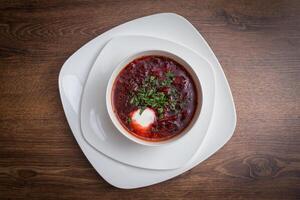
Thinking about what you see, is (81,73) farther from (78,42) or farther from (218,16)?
(218,16)

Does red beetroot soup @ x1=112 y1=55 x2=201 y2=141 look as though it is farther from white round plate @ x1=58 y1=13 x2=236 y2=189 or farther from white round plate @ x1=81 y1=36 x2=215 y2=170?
white round plate @ x1=58 y1=13 x2=236 y2=189

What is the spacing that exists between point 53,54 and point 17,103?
47cm

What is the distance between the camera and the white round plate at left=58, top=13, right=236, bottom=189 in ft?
8.87

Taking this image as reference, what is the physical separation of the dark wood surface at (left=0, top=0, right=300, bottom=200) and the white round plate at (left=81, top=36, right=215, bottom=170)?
273 mm

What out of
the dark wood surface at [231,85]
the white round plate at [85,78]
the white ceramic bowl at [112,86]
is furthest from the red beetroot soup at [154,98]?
the dark wood surface at [231,85]

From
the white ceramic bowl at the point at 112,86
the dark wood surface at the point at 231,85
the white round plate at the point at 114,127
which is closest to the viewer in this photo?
the white ceramic bowl at the point at 112,86

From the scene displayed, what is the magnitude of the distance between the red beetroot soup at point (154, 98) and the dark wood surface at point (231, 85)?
454 millimetres

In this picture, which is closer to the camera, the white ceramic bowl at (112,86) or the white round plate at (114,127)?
the white ceramic bowl at (112,86)

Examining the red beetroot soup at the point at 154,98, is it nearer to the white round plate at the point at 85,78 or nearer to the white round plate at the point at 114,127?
the white round plate at the point at 114,127

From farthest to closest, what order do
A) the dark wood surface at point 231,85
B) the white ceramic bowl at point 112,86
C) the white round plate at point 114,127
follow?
the dark wood surface at point 231,85 < the white round plate at point 114,127 < the white ceramic bowl at point 112,86

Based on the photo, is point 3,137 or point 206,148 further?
point 3,137

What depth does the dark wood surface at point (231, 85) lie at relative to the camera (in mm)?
2891

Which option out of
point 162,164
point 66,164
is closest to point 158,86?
point 162,164

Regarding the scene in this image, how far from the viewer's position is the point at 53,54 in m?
2.93
